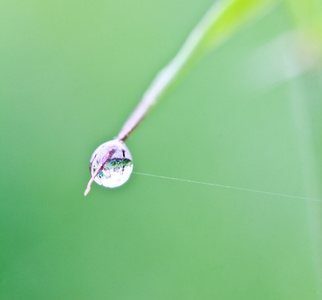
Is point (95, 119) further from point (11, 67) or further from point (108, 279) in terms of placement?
point (108, 279)

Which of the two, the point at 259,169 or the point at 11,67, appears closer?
the point at 259,169

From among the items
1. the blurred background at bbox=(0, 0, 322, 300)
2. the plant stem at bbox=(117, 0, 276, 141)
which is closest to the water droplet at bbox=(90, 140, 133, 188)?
the plant stem at bbox=(117, 0, 276, 141)

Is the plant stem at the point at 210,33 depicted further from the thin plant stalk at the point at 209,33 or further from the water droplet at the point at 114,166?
the water droplet at the point at 114,166

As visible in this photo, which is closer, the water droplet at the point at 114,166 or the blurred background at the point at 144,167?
the water droplet at the point at 114,166

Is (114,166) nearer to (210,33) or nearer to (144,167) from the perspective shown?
(210,33)

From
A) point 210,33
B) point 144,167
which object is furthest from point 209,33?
point 144,167

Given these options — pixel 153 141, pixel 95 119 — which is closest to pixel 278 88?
pixel 153 141

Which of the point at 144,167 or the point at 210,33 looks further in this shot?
the point at 144,167

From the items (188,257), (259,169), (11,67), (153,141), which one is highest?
(11,67)

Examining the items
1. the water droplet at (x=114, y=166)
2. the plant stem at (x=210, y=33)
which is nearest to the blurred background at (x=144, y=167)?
the water droplet at (x=114, y=166)
